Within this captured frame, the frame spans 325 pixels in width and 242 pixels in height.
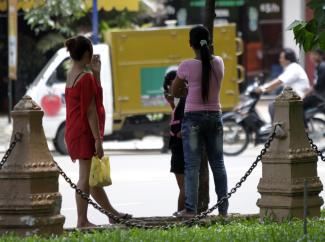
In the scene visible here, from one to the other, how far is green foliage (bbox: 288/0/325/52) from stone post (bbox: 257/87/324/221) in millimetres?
2072

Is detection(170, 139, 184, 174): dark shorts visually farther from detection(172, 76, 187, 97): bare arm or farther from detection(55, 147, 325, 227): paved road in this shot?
detection(55, 147, 325, 227): paved road

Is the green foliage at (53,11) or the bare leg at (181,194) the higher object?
the green foliage at (53,11)

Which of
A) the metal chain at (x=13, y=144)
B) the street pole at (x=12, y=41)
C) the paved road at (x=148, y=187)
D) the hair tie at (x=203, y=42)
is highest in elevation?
the street pole at (x=12, y=41)

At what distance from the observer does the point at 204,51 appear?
1066 centimetres

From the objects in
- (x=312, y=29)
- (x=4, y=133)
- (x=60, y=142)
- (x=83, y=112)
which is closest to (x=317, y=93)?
(x=60, y=142)

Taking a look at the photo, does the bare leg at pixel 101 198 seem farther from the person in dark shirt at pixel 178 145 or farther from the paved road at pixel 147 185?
the paved road at pixel 147 185

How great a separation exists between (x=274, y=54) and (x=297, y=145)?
74.1ft

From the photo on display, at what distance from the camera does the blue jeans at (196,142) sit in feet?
35.0

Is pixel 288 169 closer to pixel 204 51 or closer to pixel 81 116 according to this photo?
pixel 204 51

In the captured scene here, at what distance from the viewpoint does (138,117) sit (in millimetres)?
21094

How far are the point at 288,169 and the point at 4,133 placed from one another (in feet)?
50.5

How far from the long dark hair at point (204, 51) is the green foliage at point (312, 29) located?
2.45m

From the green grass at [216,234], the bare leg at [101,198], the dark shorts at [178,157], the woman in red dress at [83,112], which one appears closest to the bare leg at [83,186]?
the woman in red dress at [83,112]

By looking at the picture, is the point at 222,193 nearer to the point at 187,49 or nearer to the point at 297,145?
the point at 297,145
